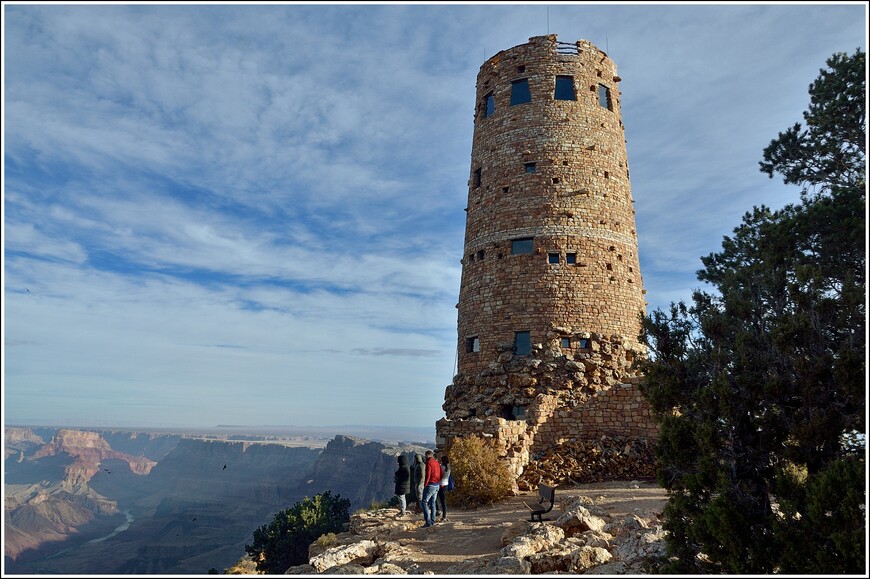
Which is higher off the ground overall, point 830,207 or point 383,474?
point 830,207

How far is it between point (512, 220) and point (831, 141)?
10523 millimetres

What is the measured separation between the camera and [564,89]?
24188mm

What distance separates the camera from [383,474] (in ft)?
372

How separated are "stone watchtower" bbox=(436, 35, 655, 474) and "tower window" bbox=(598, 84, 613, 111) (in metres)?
0.06

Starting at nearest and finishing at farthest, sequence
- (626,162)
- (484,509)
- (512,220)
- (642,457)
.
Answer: (484,509), (642,457), (512,220), (626,162)

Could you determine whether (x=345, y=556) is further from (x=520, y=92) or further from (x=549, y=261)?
(x=520, y=92)

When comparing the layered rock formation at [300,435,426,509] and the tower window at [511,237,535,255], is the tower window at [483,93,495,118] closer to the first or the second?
the tower window at [511,237,535,255]

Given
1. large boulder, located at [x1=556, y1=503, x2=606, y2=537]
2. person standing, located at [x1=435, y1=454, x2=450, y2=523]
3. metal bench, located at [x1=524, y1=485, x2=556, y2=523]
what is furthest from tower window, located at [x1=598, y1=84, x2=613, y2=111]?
large boulder, located at [x1=556, y1=503, x2=606, y2=537]

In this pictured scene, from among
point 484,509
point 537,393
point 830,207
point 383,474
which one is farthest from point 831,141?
point 383,474

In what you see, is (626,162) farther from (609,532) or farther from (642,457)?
(609,532)

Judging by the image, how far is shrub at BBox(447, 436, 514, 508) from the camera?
1719 centimetres

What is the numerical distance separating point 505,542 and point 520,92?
1819cm

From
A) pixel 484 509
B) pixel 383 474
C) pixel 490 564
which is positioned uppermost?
pixel 490 564

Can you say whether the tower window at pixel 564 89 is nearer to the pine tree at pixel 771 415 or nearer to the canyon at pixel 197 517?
the pine tree at pixel 771 415
